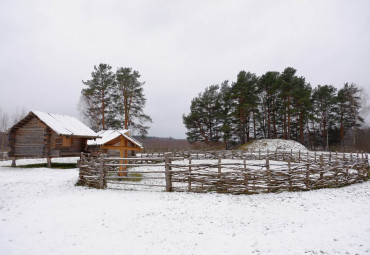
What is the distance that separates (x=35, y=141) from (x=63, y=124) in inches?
114

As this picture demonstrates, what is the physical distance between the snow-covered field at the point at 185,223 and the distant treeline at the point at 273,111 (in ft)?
91.6

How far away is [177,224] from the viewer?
19.1 ft

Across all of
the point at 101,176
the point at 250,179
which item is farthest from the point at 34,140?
the point at 250,179

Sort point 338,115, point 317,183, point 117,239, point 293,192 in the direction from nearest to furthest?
point 117,239 < point 293,192 < point 317,183 < point 338,115

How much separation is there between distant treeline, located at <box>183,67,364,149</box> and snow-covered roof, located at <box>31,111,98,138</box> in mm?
20669

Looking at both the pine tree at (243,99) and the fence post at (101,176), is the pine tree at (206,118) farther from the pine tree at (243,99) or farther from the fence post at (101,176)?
the fence post at (101,176)

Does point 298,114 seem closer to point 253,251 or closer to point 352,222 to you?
point 352,222

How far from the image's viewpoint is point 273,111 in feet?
122

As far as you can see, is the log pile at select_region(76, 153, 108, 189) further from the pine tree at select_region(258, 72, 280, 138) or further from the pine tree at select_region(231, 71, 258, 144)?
the pine tree at select_region(258, 72, 280, 138)

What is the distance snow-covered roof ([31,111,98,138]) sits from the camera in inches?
755

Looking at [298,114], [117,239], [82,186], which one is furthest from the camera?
→ [298,114]

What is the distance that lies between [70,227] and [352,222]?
7854mm

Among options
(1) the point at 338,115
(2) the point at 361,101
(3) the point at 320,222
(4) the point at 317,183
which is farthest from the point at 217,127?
(3) the point at 320,222

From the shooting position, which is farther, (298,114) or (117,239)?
(298,114)
